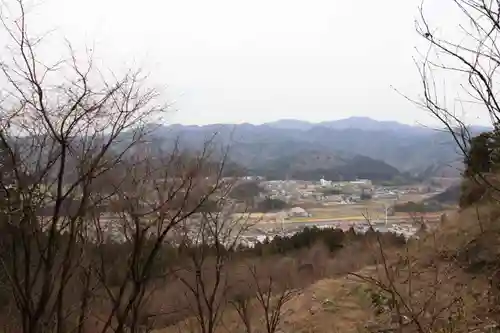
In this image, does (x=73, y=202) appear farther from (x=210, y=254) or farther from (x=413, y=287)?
(x=413, y=287)

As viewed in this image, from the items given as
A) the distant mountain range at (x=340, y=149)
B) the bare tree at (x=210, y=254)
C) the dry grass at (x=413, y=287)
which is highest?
the distant mountain range at (x=340, y=149)

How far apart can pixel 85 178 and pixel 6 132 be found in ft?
1.53

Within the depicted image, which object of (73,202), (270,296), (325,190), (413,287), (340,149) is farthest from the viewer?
(340,149)

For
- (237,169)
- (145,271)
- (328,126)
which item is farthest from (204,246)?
(328,126)

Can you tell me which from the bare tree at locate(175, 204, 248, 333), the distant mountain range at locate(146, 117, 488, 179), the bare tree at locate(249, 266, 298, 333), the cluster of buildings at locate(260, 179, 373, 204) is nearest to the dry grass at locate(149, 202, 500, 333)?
the bare tree at locate(249, 266, 298, 333)

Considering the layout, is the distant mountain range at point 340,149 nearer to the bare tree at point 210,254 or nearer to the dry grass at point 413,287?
the dry grass at point 413,287

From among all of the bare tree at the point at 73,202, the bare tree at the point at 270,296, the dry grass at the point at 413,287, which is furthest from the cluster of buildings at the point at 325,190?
the bare tree at the point at 73,202

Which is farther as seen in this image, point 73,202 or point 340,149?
point 340,149

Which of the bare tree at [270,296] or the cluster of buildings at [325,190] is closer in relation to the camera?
the bare tree at [270,296]

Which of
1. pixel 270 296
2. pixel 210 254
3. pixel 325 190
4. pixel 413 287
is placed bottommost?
pixel 270 296

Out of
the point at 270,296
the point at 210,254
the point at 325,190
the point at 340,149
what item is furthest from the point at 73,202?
the point at 340,149

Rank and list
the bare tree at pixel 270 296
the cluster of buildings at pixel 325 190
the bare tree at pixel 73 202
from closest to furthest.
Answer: the bare tree at pixel 73 202 → the bare tree at pixel 270 296 → the cluster of buildings at pixel 325 190

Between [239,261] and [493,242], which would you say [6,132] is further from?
[493,242]

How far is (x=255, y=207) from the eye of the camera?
6621 mm
